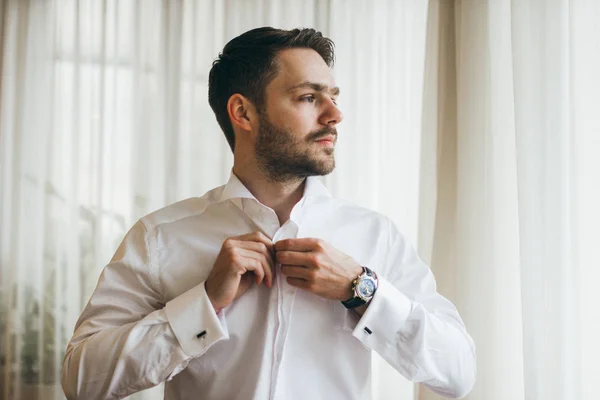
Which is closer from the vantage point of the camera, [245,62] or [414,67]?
[245,62]

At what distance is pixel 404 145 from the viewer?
9.42 ft

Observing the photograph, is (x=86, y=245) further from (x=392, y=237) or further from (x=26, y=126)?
(x=392, y=237)

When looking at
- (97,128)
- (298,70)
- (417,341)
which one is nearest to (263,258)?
(417,341)

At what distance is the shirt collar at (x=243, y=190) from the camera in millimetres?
1642

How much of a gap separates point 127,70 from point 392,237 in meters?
1.91

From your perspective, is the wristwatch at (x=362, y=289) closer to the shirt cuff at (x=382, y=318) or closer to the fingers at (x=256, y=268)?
the shirt cuff at (x=382, y=318)

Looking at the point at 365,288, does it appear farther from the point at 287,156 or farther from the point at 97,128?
the point at 97,128

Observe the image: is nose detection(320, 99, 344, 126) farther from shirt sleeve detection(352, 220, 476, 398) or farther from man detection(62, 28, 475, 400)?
shirt sleeve detection(352, 220, 476, 398)

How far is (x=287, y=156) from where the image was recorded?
161cm

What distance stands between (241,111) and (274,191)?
24 centimetres

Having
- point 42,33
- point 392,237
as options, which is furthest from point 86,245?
point 392,237

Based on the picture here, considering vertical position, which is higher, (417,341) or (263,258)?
(263,258)

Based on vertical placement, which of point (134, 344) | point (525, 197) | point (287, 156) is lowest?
point (134, 344)

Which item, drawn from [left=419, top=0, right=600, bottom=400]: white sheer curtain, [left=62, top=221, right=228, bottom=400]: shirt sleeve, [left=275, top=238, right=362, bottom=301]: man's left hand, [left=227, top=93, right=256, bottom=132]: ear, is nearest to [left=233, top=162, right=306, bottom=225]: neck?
[left=227, top=93, right=256, bottom=132]: ear
